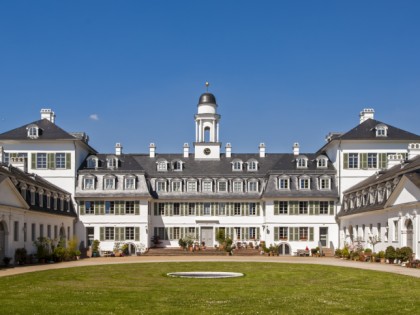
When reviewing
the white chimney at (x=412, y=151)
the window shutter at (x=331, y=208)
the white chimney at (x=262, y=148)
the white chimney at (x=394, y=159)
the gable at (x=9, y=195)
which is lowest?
the window shutter at (x=331, y=208)

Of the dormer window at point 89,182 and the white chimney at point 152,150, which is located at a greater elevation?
the white chimney at point 152,150

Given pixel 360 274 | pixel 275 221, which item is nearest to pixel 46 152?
pixel 275 221

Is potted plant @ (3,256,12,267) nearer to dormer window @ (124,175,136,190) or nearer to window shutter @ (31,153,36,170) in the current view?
window shutter @ (31,153,36,170)

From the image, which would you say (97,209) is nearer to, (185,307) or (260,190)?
(260,190)

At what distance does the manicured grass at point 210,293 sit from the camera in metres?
18.8

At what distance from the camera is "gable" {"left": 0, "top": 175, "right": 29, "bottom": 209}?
41.1 m

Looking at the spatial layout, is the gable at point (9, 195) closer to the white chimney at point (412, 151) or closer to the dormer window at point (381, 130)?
the white chimney at point (412, 151)

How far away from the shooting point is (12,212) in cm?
4291

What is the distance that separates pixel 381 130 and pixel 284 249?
14.3m

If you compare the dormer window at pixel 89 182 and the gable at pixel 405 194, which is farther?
the dormer window at pixel 89 182

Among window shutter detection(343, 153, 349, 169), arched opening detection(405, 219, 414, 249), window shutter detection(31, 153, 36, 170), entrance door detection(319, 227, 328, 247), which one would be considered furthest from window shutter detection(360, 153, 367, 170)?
window shutter detection(31, 153, 36, 170)

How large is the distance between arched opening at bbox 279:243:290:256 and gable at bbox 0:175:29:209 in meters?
25.4

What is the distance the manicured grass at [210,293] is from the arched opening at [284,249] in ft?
90.2

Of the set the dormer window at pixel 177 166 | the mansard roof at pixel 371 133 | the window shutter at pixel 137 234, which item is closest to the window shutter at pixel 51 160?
the window shutter at pixel 137 234
